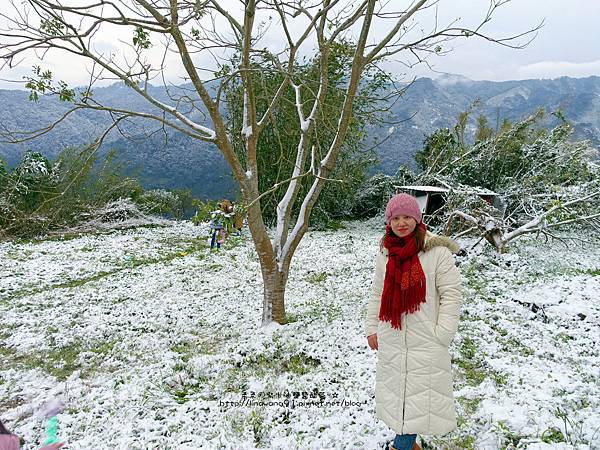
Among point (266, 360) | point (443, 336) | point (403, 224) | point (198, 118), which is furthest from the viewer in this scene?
point (198, 118)

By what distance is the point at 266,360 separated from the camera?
4.25 metres

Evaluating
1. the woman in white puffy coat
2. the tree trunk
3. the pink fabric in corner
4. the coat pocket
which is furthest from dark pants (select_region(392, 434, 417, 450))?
the tree trunk

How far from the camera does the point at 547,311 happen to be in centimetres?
498

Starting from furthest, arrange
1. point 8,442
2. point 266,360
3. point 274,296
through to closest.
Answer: point 274,296
point 266,360
point 8,442

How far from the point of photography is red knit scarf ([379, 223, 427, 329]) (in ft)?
7.36

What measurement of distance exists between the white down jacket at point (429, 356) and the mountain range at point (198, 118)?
8.77ft

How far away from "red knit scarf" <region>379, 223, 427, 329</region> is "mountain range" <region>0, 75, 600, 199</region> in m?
2.54

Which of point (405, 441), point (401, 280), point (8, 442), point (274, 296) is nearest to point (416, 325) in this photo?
point (401, 280)

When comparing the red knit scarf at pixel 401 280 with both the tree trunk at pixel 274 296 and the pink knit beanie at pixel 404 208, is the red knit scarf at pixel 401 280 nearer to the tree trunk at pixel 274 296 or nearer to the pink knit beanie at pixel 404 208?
the pink knit beanie at pixel 404 208

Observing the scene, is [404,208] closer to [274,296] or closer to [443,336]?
[443,336]

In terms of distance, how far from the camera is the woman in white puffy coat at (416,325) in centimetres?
221

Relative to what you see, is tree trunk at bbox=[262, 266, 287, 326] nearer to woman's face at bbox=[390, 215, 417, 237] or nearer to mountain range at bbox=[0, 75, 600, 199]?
mountain range at bbox=[0, 75, 600, 199]

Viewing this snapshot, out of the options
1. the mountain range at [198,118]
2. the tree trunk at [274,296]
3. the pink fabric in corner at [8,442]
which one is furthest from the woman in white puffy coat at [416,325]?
the tree trunk at [274,296]

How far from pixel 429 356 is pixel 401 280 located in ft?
1.50
